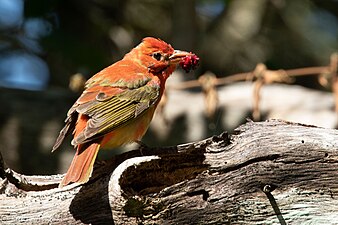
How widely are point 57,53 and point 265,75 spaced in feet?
5.49

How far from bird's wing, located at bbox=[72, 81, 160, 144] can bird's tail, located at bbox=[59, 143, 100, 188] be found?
6 centimetres

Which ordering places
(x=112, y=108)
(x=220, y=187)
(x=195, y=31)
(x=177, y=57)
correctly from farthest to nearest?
(x=195, y=31) → (x=177, y=57) → (x=112, y=108) → (x=220, y=187)

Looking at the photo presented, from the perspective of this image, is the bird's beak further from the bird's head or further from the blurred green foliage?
the blurred green foliage

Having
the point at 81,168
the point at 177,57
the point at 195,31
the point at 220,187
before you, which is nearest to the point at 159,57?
the point at 177,57

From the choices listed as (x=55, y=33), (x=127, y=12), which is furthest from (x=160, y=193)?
(x=127, y=12)

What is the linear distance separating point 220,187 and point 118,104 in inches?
40.9

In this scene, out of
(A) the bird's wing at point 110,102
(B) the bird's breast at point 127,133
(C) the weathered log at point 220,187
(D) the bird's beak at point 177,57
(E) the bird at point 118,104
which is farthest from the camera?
(D) the bird's beak at point 177,57

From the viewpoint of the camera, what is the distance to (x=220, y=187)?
3.33 metres

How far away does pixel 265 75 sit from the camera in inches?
225

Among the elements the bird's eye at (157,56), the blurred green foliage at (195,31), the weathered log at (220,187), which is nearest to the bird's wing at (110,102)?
the bird's eye at (157,56)

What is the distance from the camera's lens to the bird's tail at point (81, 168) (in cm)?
347

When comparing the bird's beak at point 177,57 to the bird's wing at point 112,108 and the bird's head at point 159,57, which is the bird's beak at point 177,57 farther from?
the bird's wing at point 112,108

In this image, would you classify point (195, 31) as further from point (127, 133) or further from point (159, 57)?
point (127, 133)

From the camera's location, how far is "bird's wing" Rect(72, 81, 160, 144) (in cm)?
384
